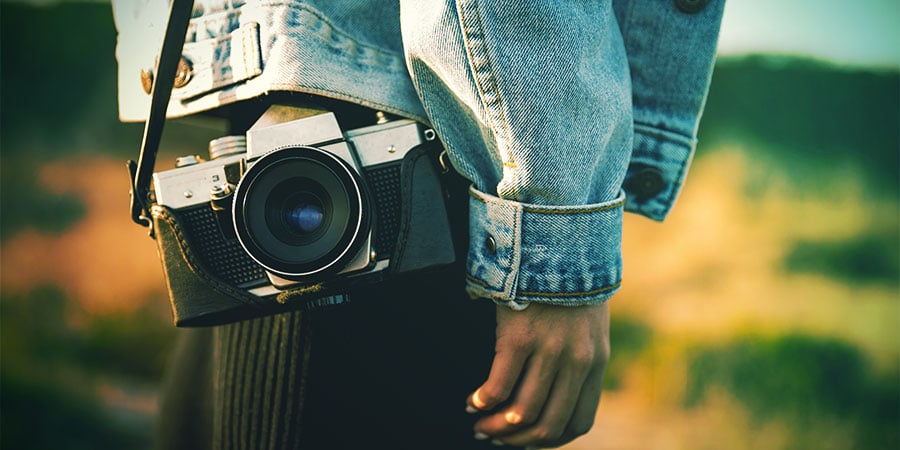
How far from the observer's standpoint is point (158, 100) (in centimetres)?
76

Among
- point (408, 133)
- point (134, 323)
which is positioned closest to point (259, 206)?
point (408, 133)

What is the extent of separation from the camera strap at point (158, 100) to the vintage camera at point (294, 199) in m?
0.07

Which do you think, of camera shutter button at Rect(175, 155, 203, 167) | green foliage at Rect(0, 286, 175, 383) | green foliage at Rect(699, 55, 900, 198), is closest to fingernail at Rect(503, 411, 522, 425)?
camera shutter button at Rect(175, 155, 203, 167)

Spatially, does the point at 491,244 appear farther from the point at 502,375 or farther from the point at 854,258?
the point at 854,258

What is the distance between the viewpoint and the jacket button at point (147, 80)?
82cm

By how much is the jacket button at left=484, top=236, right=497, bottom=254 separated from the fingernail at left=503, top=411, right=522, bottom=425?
20 cm

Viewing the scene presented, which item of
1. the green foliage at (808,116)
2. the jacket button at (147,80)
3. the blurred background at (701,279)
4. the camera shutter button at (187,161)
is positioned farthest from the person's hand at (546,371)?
the green foliage at (808,116)

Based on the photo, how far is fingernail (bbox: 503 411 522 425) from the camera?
29.6 inches

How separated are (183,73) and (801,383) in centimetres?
Result: 250

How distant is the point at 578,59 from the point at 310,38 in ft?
1.01

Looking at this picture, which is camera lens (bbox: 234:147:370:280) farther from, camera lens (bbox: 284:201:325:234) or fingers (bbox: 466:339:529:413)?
fingers (bbox: 466:339:529:413)

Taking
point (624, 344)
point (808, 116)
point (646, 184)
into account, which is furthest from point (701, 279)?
point (646, 184)

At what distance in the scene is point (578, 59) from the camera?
667mm


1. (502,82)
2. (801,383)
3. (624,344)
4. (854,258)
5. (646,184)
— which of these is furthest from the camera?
(854,258)
